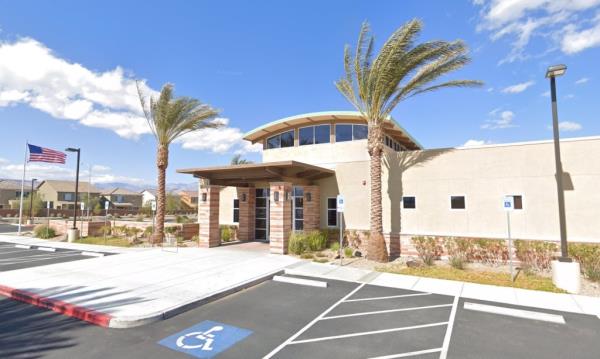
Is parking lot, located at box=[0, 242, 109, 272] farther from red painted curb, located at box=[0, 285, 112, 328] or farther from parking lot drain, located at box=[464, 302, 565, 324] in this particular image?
parking lot drain, located at box=[464, 302, 565, 324]

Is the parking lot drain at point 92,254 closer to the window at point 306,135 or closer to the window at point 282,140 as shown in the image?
the window at point 282,140

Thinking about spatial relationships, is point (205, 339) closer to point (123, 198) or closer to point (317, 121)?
point (317, 121)

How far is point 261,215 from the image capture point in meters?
19.7

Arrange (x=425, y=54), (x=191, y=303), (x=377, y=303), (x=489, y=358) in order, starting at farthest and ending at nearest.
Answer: (x=425, y=54)
(x=377, y=303)
(x=191, y=303)
(x=489, y=358)

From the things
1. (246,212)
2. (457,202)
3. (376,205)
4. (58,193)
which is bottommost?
(246,212)

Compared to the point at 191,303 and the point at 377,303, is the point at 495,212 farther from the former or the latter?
the point at 191,303

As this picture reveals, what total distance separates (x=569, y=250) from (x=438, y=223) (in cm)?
476

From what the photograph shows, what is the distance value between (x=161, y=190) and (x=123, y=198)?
6710 centimetres

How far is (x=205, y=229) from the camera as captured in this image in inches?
669

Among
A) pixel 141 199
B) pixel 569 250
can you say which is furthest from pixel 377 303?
pixel 141 199

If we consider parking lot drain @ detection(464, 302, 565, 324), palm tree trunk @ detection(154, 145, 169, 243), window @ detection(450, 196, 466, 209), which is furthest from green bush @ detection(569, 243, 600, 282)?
palm tree trunk @ detection(154, 145, 169, 243)

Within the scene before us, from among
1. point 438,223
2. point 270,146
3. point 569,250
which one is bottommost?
point 569,250

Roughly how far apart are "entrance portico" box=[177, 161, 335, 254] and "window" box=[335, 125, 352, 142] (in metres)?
2.63

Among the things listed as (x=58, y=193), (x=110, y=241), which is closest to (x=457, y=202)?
(x=110, y=241)
